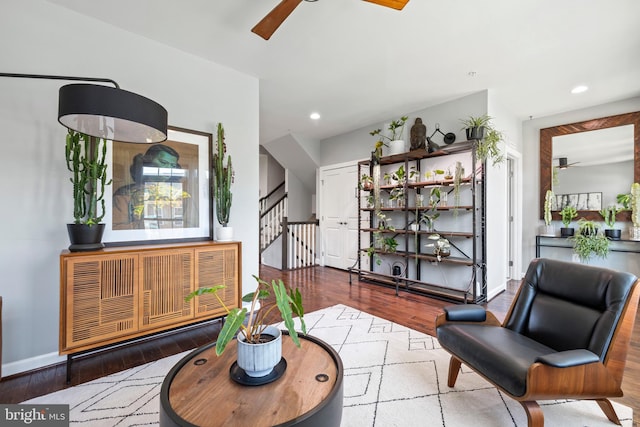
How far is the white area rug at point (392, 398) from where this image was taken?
155cm

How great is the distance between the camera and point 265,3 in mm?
2148

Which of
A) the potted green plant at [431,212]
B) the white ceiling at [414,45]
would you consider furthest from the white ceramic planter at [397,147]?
the potted green plant at [431,212]

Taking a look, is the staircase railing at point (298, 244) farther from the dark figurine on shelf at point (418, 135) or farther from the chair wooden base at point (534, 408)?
Result: the chair wooden base at point (534, 408)

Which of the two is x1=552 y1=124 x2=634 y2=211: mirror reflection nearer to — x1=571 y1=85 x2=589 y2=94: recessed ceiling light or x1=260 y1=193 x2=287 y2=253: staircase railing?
x1=571 y1=85 x2=589 y2=94: recessed ceiling light

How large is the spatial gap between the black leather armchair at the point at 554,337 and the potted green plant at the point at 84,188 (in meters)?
2.57

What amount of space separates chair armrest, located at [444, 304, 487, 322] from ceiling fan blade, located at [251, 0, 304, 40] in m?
2.25

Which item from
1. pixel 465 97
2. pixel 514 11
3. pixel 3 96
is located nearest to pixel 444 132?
pixel 465 97

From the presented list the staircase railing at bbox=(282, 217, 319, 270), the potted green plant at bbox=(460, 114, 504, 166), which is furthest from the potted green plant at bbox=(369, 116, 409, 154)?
the staircase railing at bbox=(282, 217, 319, 270)

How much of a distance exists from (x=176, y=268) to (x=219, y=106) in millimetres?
1809

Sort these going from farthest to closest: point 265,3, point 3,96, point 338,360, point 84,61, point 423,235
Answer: point 423,235 → point 84,61 → point 265,3 → point 3,96 → point 338,360

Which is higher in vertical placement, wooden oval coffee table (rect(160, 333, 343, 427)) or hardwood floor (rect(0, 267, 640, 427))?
wooden oval coffee table (rect(160, 333, 343, 427))

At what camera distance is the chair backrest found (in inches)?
58.4

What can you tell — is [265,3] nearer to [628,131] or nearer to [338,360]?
[338,360]

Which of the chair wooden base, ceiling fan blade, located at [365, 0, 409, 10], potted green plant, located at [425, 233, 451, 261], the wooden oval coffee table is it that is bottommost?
the chair wooden base
